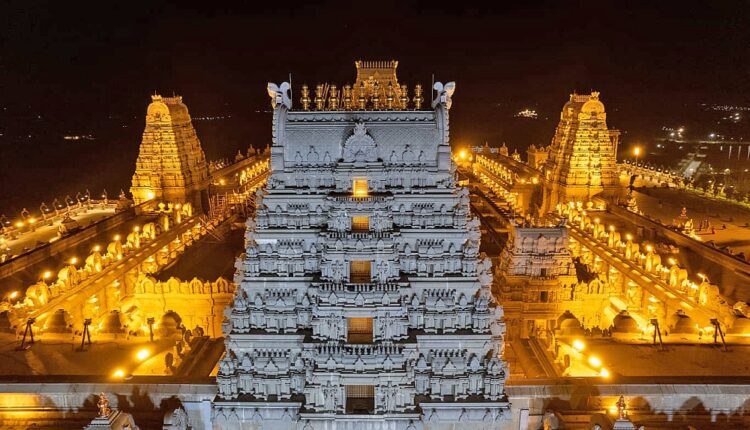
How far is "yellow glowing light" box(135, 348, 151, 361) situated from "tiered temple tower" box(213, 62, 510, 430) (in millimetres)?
5639

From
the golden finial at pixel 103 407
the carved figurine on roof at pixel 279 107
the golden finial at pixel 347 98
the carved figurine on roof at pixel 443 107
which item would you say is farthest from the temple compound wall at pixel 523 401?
the golden finial at pixel 347 98

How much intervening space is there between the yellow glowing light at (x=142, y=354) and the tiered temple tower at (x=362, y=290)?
5639 millimetres

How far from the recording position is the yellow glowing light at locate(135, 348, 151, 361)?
73.7ft

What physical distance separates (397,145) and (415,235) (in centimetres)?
343

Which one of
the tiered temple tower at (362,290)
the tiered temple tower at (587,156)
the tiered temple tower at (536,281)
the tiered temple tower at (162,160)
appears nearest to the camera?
the tiered temple tower at (362,290)

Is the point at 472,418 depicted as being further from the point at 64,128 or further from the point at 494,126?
the point at 64,128

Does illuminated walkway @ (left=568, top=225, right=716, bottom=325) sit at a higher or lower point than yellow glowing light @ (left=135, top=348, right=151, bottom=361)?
higher

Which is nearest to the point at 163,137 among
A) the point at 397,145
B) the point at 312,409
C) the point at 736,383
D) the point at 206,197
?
the point at 206,197

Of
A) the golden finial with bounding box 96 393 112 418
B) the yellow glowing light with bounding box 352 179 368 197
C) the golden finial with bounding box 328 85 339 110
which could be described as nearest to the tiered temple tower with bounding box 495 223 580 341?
the golden finial with bounding box 328 85 339 110

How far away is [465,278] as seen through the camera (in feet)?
62.9

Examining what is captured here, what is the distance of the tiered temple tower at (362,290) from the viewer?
1745cm

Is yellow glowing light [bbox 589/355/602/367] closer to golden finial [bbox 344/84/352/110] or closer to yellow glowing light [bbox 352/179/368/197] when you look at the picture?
yellow glowing light [bbox 352/179/368/197]

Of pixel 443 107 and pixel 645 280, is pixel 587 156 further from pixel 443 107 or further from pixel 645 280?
pixel 443 107

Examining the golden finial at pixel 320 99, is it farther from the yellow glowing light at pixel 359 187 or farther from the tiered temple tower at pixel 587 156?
the tiered temple tower at pixel 587 156
